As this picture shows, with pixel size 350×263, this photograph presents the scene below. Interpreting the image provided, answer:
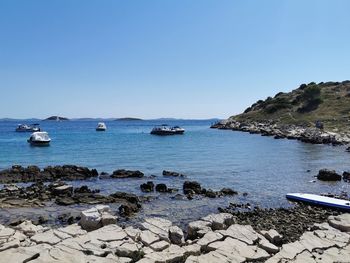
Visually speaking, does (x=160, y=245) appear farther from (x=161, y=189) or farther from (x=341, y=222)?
(x=161, y=189)

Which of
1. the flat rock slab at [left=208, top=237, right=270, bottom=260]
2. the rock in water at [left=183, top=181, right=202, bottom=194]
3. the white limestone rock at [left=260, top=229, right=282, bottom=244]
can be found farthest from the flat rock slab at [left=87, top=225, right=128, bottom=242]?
the rock in water at [left=183, top=181, right=202, bottom=194]

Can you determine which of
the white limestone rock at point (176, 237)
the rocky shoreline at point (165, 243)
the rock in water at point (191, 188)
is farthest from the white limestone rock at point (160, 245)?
the rock in water at point (191, 188)

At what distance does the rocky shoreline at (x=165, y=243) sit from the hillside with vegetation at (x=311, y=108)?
79.4m

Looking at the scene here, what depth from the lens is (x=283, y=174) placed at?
137 ft

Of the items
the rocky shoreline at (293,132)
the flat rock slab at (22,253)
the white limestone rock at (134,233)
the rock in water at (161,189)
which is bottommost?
the rock in water at (161,189)

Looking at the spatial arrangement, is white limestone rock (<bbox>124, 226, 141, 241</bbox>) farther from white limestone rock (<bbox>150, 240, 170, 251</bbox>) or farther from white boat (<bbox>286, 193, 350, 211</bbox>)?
white boat (<bbox>286, 193, 350, 211</bbox>)

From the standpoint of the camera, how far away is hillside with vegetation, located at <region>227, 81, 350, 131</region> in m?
106

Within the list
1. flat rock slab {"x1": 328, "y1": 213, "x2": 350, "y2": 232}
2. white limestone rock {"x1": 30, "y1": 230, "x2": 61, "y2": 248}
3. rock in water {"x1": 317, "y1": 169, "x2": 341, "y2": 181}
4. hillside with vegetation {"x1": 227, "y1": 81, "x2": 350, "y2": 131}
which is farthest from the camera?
hillside with vegetation {"x1": 227, "y1": 81, "x2": 350, "y2": 131}

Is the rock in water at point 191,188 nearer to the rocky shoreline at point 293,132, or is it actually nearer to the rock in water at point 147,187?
the rock in water at point 147,187

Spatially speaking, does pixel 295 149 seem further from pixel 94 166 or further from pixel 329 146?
pixel 94 166

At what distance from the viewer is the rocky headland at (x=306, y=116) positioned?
8704 cm

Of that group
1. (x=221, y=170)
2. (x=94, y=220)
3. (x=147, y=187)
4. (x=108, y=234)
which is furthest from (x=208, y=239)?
(x=221, y=170)

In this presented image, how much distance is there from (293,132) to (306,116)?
2391cm

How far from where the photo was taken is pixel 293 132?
309 ft
